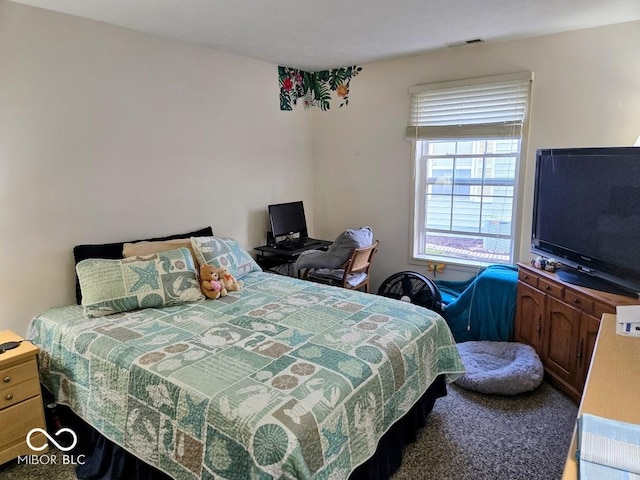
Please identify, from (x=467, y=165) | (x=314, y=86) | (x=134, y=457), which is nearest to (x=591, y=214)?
(x=467, y=165)

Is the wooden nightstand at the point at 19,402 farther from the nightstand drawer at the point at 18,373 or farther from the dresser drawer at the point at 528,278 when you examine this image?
the dresser drawer at the point at 528,278

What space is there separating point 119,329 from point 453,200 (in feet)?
9.62

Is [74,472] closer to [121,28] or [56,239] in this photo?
[56,239]

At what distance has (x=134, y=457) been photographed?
191cm

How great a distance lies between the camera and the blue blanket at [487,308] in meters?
3.26

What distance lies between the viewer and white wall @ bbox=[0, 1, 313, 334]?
2492mm

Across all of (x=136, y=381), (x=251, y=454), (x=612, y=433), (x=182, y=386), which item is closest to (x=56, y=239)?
(x=136, y=381)

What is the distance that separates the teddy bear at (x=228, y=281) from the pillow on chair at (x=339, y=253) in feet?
2.46

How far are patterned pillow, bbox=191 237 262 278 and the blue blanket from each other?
67.1 inches

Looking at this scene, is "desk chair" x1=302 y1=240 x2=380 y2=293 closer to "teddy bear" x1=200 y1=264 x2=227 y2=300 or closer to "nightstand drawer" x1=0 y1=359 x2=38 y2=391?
"teddy bear" x1=200 y1=264 x2=227 y2=300

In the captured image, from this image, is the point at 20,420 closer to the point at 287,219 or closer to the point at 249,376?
the point at 249,376

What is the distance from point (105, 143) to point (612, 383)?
304cm

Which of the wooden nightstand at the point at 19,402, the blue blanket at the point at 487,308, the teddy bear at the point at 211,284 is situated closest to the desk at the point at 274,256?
the teddy bear at the point at 211,284
